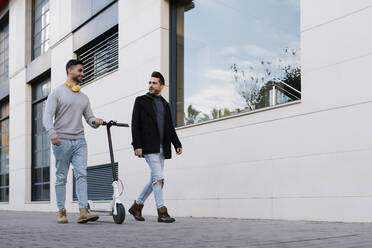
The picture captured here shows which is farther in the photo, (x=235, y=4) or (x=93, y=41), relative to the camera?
(x=93, y=41)

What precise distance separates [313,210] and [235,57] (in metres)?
3.06

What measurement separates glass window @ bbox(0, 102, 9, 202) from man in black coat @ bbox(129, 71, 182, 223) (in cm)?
1303

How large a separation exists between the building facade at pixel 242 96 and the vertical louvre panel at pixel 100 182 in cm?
3

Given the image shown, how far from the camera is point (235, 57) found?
837 centimetres

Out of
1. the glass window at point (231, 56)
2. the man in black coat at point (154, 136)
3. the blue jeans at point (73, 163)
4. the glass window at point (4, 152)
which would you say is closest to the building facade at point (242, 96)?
the glass window at point (231, 56)

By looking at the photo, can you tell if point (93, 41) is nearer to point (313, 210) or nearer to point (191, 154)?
point (191, 154)

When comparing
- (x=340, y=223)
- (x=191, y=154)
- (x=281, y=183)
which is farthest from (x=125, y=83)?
(x=340, y=223)

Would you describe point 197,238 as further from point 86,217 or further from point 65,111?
point 65,111

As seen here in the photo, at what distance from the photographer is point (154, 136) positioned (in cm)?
650

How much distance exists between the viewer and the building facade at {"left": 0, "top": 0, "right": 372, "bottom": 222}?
6.11 m

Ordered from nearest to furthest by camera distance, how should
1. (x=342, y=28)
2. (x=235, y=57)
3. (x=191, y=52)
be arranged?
(x=342, y=28) < (x=235, y=57) < (x=191, y=52)

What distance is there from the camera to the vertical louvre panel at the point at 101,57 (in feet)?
38.0

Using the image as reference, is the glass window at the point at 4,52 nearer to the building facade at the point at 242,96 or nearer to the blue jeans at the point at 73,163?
the building facade at the point at 242,96

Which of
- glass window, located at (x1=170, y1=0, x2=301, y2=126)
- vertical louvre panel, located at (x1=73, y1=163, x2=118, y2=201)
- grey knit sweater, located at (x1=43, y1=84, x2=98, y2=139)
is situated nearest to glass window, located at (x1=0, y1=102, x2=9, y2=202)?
vertical louvre panel, located at (x1=73, y1=163, x2=118, y2=201)
